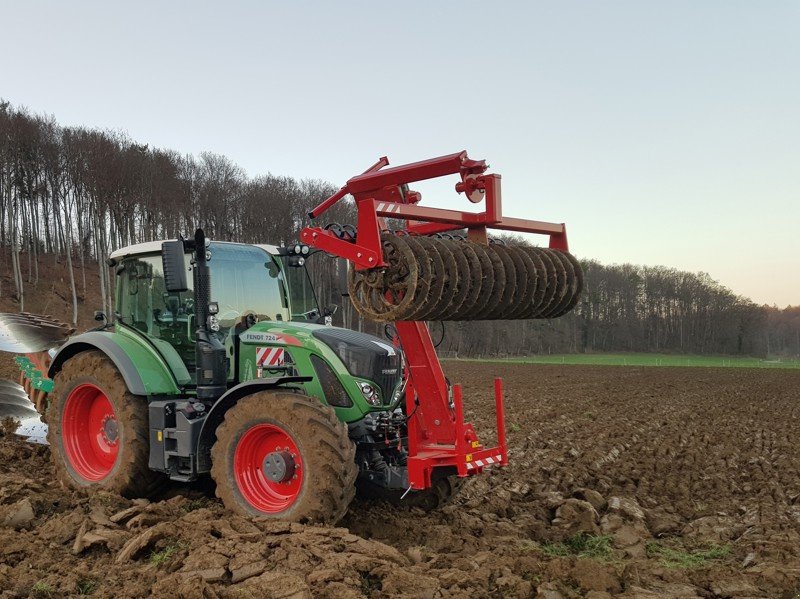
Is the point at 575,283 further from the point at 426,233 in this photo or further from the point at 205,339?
the point at 205,339

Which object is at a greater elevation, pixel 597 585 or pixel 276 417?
pixel 276 417

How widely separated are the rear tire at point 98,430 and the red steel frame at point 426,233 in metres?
2.37

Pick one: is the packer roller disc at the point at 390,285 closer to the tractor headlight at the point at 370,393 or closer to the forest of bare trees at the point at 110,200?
the tractor headlight at the point at 370,393

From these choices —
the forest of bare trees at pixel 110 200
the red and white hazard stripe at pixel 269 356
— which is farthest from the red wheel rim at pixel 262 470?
the forest of bare trees at pixel 110 200

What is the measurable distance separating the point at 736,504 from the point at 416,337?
430cm

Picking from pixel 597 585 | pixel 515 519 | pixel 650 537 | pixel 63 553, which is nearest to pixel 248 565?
pixel 63 553

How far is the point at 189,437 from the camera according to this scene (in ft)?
18.9

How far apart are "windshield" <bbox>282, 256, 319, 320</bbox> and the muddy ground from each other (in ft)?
6.16

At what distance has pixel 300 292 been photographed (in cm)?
675

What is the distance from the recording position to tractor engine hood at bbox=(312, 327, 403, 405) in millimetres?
5531

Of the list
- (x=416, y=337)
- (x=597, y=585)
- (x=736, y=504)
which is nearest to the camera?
(x=597, y=585)

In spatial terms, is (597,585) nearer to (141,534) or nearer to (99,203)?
(141,534)

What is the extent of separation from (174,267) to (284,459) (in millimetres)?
1745

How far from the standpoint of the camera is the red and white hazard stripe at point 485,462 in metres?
5.44
